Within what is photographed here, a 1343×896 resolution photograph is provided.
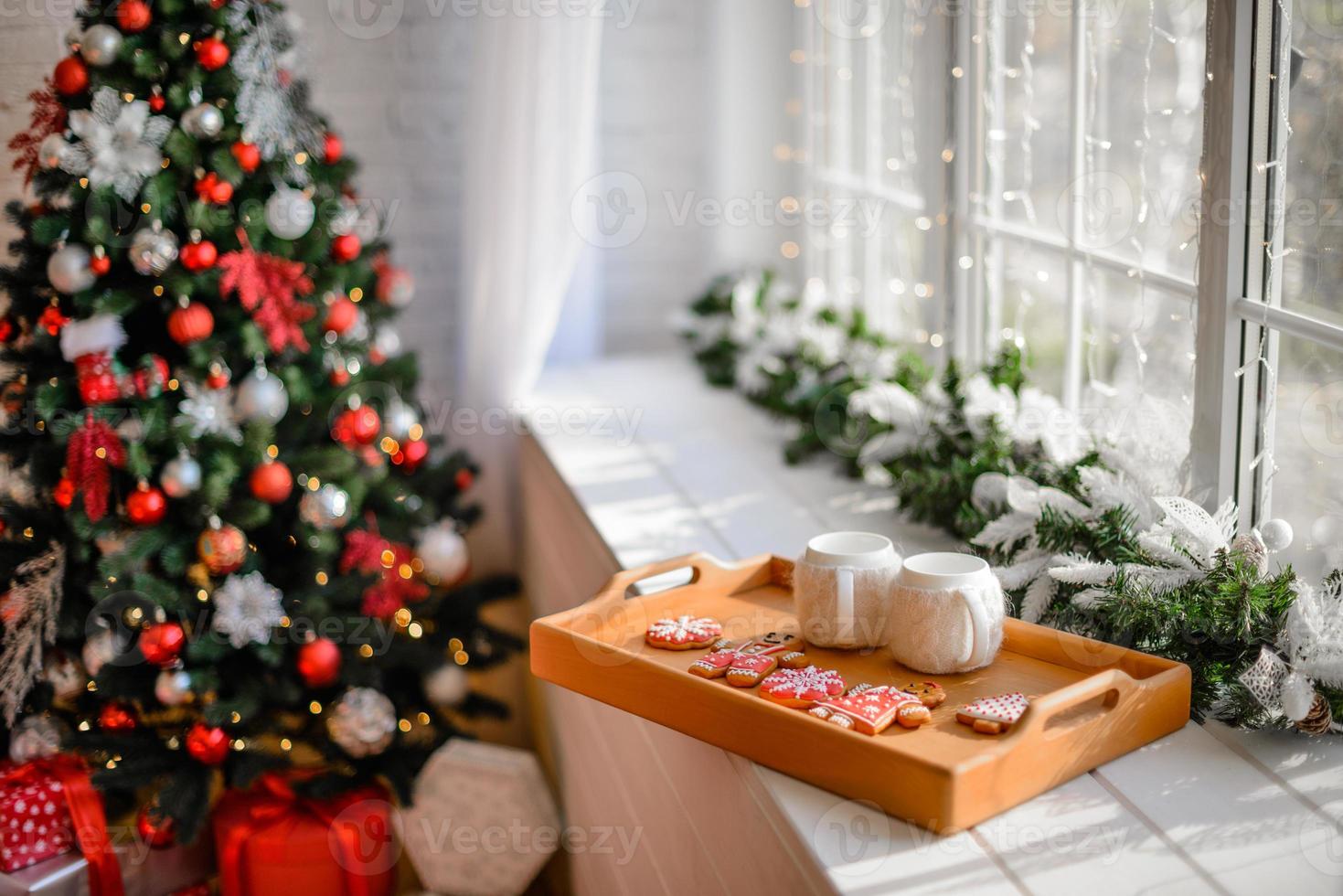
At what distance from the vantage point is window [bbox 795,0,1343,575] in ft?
3.84

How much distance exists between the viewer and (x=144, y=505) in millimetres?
1668

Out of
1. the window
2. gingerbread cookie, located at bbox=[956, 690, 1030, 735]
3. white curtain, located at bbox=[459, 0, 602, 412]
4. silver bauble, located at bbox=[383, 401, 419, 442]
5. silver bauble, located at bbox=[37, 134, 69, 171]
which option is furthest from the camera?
white curtain, located at bbox=[459, 0, 602, 412]

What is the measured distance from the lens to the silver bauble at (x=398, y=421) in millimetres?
1950

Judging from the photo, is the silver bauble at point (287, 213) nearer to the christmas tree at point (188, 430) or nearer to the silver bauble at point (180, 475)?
the christmas tree at point (188, 430)

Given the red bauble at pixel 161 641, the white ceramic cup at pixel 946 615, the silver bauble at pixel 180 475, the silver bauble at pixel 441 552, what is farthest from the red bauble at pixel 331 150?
the white ceramic cup at pixel 946 615

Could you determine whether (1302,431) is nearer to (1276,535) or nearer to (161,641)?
(1276,535)

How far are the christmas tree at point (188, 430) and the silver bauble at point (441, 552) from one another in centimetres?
13

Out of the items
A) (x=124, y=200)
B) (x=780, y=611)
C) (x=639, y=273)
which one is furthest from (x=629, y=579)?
(x=639, y=273)

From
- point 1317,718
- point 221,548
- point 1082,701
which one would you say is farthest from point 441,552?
point 1317,718

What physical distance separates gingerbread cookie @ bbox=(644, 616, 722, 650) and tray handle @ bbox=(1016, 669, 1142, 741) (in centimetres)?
35

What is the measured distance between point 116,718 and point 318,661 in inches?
12.9

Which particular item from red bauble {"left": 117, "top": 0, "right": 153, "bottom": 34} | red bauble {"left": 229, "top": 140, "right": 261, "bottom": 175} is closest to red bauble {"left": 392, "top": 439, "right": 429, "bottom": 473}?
red bauble {"left": 229, "top": 140, "right": 261, "bottom": 175}

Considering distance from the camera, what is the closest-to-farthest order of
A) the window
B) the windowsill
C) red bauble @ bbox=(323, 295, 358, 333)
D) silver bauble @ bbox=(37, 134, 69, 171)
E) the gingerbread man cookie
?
the windowsill, the gingerbread man cookie, the window, silver bauble @ bbox=(37, 134, 69, 171), red bauble @ bbox=(323, 295, 358, 333)

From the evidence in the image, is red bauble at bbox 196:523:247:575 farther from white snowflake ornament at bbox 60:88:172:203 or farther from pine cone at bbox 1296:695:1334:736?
pine cone at bbox 1296:695:1334:736
